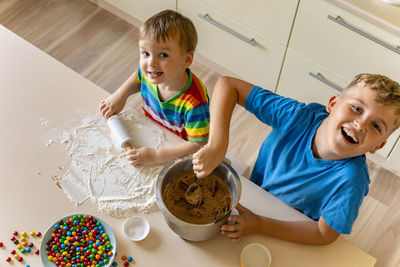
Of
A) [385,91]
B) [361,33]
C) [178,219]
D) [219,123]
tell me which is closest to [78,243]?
[178,219]

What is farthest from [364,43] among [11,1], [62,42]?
[11,1]

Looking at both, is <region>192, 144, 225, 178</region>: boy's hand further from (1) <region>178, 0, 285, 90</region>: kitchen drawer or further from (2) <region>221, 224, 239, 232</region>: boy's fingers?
(1) <region>178, 0, 285, 90</region>: kitchen drawer

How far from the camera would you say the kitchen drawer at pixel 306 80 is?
194 centimetres

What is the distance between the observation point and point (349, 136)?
42.3 inches

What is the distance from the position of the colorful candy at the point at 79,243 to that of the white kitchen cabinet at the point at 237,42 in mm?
1315

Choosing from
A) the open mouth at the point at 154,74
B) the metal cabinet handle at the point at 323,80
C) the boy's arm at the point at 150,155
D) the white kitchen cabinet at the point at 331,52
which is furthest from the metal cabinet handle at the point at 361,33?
the boy's arm at the point at 150,155

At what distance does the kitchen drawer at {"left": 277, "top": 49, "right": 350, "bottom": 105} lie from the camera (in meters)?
1.94

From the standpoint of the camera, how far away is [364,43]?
1711 mm

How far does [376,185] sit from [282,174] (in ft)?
3.21

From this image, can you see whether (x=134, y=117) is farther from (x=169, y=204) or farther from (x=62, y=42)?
(x=62, y=42)

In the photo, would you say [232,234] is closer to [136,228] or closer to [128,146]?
[136,228]

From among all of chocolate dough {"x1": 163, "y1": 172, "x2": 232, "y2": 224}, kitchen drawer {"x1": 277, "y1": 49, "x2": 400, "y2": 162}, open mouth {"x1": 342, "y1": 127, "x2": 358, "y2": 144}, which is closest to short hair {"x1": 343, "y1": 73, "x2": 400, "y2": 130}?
open mouth {"x1": 342, "y1": 127, "x2": 358, "y2": 144}

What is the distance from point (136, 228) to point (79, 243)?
0.47 ft

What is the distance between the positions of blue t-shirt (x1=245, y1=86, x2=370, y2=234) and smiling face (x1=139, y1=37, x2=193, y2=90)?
25cm
